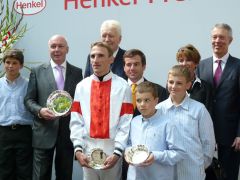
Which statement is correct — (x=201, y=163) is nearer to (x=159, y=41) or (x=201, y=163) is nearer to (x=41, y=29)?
(x=159, y=41)

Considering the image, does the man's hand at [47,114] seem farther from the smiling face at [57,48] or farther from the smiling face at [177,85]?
the smiling face at [177,85]

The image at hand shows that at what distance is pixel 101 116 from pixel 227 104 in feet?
3.28

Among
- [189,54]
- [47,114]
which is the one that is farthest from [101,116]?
[189,54]

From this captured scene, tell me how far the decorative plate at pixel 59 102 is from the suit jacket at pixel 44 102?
0.47ft

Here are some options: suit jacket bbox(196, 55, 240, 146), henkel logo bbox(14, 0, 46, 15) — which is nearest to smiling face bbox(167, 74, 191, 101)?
suit jacket bbox(196, 55, 240, 146)

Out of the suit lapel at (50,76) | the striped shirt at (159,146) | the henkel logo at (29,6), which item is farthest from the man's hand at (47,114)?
the henkel logo at (29,6)

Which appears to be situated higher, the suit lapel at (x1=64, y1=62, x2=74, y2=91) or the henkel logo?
the henkel logo

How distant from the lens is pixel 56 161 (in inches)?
128

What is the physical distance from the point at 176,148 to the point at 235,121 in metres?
0.79

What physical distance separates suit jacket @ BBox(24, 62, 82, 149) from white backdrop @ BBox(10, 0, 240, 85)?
3.35 feet

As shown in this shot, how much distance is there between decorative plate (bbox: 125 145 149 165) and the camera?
2.41m

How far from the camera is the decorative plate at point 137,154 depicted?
2414 millimetres

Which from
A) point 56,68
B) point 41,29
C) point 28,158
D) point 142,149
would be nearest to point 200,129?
point 142,149

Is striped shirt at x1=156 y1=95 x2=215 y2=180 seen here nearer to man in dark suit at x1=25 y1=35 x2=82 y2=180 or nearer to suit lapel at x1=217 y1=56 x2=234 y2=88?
suit lapel at x1=217 y1=56 x2=234 y2=88
